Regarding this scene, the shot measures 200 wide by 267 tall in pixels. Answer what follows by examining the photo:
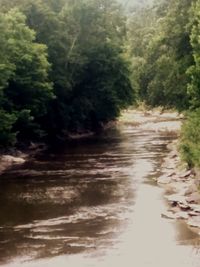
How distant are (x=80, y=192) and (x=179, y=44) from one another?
20700 millimetres

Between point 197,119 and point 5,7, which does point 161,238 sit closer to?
point 197,119

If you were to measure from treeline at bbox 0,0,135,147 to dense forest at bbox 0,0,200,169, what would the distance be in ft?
0.30

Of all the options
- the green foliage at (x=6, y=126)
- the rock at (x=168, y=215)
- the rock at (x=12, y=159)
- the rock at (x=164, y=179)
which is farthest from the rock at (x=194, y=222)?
the rock at (x=12, y=159)

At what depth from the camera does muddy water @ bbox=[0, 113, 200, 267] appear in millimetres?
21156

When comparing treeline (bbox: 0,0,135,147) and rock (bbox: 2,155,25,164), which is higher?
treeline (bbox: 0,0,135,147)

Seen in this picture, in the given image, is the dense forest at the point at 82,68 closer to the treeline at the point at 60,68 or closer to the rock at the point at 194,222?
the treeline at the point at 60,68

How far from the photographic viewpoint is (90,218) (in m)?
26.4

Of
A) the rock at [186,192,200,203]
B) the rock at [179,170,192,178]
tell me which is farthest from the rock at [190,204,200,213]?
the rock at [179,170,192,178]

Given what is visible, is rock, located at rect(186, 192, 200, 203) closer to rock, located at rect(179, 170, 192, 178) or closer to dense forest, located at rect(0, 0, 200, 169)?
dense forest, located at rect(0, 0, 200, 169)

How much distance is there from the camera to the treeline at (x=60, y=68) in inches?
1852

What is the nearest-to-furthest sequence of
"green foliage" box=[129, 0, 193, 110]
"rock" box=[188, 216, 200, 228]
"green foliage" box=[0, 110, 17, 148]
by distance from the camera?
"rock" box=[188, 216, 200, 228] < "green foliage" box=[0, 110, 17, 148] < "green foliage" box=[129, 0, 193, 110]

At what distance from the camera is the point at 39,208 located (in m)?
28.7

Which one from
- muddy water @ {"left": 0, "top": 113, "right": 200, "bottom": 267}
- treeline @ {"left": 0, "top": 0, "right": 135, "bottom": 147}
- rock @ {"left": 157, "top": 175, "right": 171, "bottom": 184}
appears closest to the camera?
muddy water @ {"left": 0, "top": 113, "right": 200, "bottom": 267}

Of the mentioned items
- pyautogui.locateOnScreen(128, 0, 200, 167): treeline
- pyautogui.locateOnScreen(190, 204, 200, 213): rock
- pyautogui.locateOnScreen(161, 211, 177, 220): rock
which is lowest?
pyautogui.locateOnScreen(161, 211, 177, 220): rock
